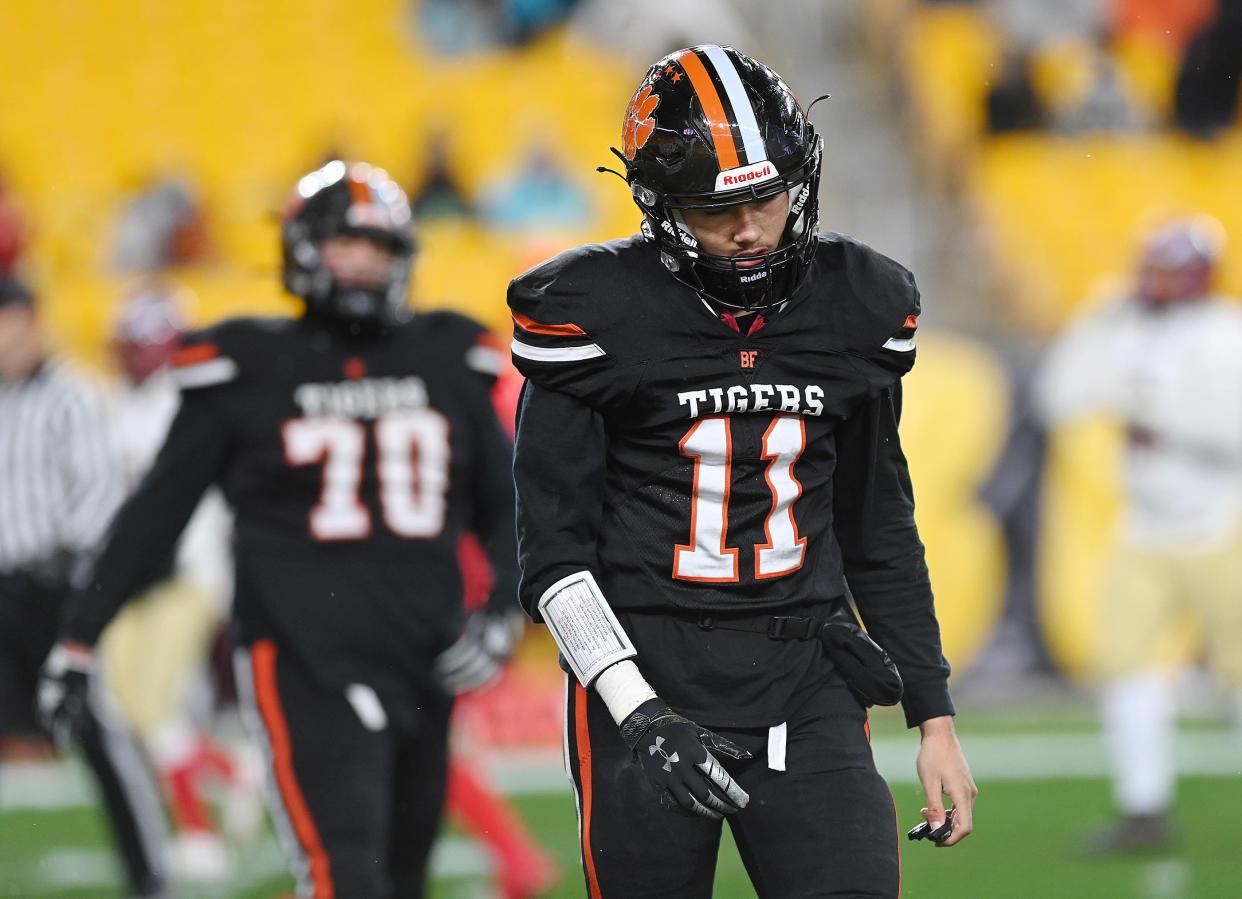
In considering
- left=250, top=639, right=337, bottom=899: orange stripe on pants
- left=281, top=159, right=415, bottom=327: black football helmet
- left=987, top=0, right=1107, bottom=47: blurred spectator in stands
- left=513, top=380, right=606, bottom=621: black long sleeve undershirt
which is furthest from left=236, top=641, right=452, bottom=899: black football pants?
left=987, top=0, right=1107, bottom=47: blurred spectator in stands

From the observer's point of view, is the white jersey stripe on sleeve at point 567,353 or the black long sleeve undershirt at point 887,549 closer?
the white jersey stripe on sleeve at point 567,353

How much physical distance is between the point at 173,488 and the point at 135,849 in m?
1.97

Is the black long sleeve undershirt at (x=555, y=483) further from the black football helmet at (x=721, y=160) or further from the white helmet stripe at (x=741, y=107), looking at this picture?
the white helmet stripe at (x=741, y=107)

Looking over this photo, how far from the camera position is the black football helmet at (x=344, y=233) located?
4.13 m

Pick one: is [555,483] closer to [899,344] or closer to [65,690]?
[899,344]

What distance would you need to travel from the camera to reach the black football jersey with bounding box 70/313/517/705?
397 centimetres

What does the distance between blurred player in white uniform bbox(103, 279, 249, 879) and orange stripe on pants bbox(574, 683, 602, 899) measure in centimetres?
380

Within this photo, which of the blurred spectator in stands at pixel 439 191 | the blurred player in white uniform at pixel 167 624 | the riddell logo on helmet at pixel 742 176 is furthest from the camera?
the blurred spectator in stands at pixel 439 191

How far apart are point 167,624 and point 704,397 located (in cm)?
541

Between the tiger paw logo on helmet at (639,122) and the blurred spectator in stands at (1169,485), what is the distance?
443 centimetres

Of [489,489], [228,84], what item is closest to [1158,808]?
[489,489]

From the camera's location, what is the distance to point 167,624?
7703 mm

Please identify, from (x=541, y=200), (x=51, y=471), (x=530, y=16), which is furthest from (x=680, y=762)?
(x=530, y=16)

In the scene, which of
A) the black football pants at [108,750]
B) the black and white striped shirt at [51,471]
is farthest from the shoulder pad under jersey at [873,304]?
the black and white striped shirt at [51,471]
